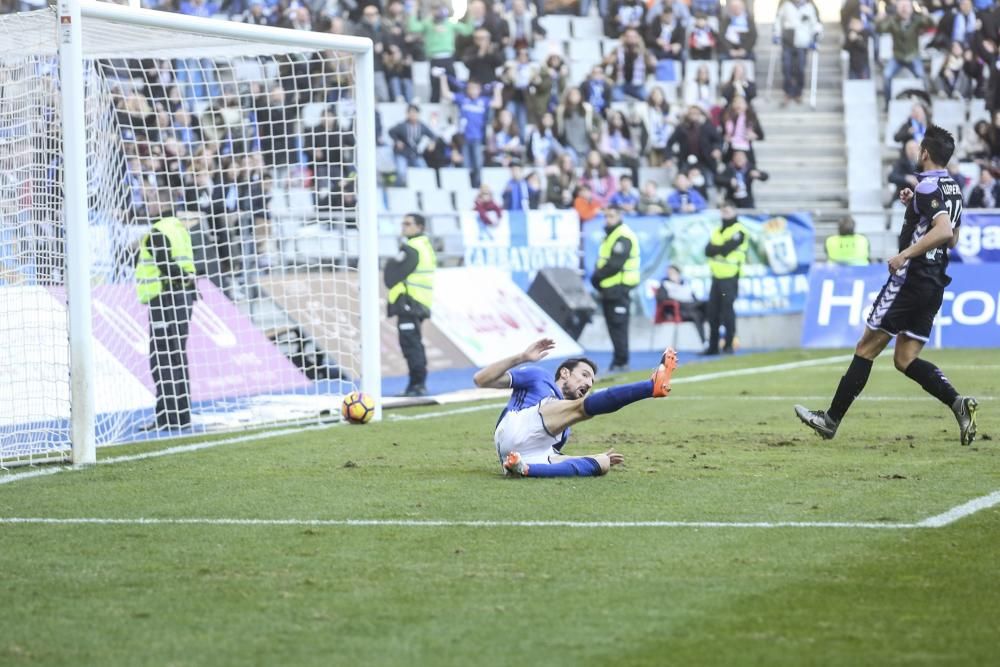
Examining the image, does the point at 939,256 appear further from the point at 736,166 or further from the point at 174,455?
the point at 736,166

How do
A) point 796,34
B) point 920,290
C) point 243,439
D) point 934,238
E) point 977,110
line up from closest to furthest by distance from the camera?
1. point 934,238
2. point 920,290
3. point 243,439
4. point 977,110
5. point 796,34

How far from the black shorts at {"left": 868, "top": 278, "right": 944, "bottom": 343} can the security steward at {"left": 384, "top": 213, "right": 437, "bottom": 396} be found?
7280mm

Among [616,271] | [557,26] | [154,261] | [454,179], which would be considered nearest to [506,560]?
[154,261]

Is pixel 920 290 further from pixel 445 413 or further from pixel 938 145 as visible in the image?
pixel 445 413

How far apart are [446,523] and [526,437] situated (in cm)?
161

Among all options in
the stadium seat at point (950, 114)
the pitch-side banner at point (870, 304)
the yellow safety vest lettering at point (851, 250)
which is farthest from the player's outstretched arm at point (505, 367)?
the stadium seat at point (950, 114)

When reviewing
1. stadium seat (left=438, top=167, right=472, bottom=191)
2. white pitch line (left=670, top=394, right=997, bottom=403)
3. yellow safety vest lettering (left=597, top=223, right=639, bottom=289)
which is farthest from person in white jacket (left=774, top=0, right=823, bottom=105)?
white pitch line (left=670, top=394, right=997, bottom=403)

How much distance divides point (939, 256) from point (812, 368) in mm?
8454

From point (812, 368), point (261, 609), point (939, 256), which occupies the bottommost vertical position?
point (812, 368)

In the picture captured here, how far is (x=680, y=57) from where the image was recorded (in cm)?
2869

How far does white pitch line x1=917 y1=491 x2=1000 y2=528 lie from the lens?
7473 millimetres

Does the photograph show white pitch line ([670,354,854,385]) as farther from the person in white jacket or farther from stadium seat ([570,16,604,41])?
stadium seat ([570,16,604,41])

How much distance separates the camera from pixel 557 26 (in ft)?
99.0

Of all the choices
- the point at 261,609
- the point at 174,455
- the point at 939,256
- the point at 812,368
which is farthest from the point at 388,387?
the point at 261,609
